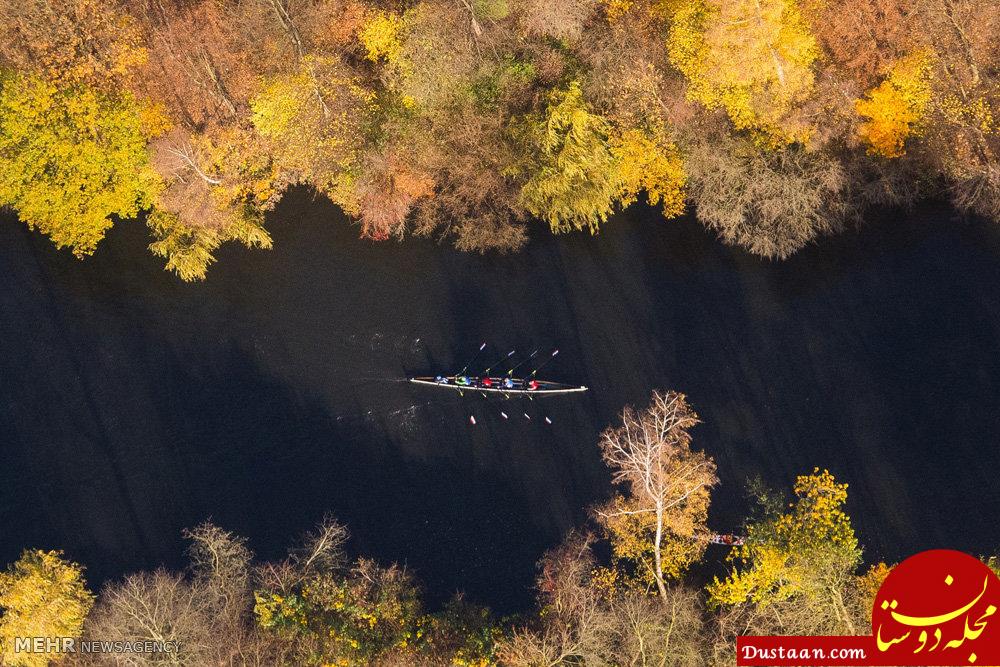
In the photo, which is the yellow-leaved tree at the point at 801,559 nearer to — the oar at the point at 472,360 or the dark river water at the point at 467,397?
the dark river water at the point at 467,397

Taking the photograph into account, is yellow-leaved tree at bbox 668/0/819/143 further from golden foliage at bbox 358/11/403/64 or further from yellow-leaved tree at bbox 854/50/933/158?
golden foliage at bbox 358/11/403/64

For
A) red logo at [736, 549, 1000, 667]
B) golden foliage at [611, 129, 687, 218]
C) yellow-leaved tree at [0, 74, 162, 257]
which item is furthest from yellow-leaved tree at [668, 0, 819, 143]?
yellow-leaved tree at [0, 74, 162, 257]

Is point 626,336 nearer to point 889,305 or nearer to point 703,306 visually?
point 703,306

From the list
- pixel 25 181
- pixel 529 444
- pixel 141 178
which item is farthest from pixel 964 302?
pixel 25 181

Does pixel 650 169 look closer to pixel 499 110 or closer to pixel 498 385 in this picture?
pixel 499 110

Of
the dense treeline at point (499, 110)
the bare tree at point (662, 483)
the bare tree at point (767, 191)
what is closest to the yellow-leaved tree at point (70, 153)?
the dense treeline at point (499, 110)
